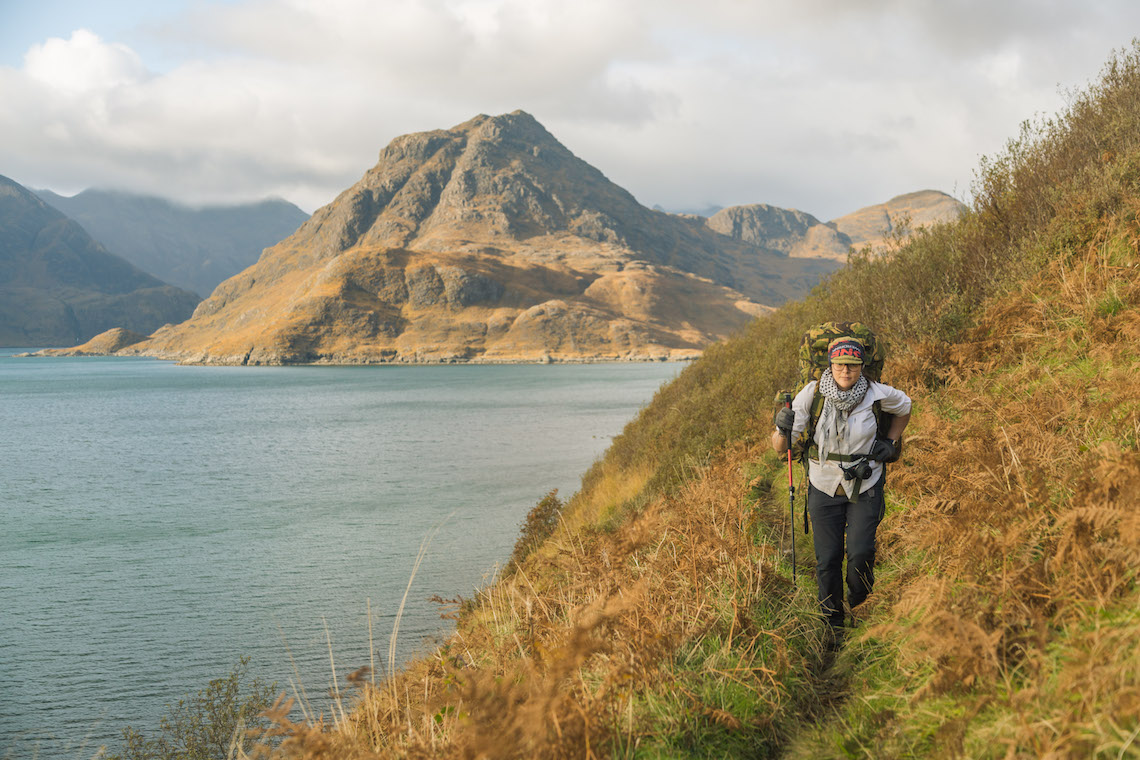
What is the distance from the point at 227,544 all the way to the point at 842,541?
1589 centimetres

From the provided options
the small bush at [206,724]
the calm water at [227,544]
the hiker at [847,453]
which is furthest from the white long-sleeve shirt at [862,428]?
the calm water at [227,544]

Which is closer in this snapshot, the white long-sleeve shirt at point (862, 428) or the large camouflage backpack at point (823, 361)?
the white long-sleeve shirt at point (862, 428)

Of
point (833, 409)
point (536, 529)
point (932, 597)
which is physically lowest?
point (536, 529)

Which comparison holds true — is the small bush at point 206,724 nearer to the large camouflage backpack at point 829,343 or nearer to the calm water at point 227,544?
the calm water at point 227,544

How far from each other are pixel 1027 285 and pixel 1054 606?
232 inches

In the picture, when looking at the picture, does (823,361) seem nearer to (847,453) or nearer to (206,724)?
(847,453)

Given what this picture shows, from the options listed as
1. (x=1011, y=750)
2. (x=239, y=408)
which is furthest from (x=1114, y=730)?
(x=239, y=408)

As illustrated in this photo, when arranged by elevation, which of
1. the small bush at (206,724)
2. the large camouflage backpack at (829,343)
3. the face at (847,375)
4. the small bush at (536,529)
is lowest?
the small bush at (206,724)

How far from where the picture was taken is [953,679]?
129 inches

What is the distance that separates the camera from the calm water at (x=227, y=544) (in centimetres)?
1002

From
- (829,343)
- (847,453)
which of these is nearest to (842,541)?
(847,453)

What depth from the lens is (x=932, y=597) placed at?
3.69m

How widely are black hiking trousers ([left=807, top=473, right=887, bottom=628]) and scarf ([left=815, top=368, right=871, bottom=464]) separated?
345mm

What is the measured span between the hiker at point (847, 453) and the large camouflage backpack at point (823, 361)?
0.03 m
